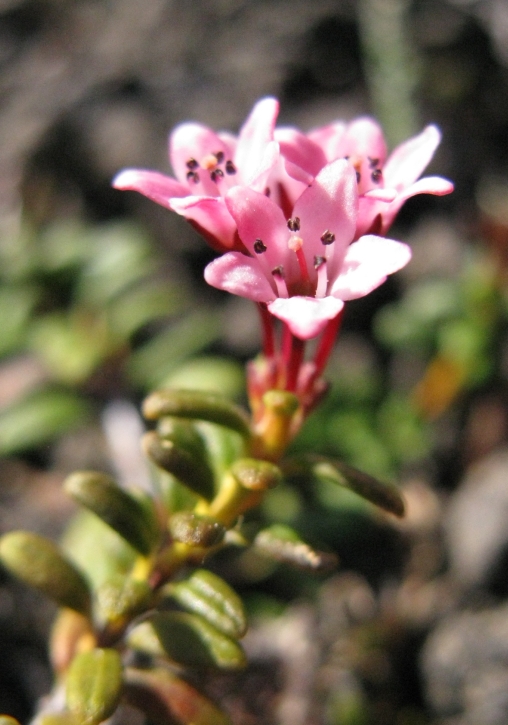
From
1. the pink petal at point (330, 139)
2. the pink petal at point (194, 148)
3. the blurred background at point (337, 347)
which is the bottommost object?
the blurred background at point (337, 347)

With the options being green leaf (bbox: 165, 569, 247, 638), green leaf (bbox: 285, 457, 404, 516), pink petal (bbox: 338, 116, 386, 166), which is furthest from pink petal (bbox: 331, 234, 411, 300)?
green leaf (bbox: 165, 569, 247, 638)

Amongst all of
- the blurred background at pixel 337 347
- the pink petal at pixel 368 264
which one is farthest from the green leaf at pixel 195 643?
the blurred background at pixel 337 347

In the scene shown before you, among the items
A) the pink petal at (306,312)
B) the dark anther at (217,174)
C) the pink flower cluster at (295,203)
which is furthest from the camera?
the dark anther at (217,174)

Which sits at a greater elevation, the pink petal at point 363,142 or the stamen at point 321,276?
the pink petal at point 363,142

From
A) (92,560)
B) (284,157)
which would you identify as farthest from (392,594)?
(284,157)

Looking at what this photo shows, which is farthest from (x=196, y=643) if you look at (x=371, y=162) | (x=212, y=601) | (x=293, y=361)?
(x=371, y=162)

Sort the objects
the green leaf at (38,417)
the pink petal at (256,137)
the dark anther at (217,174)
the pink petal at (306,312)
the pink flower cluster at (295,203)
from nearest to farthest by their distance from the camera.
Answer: the pink petal at (306,312) → the pink flower cluster at (295,203) → the pink petal at (256,137) → the dark anther at (217,174) → the green leaf at (38,417)

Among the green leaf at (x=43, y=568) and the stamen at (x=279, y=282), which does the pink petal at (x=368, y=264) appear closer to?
the stamen at (x=279, y=282)

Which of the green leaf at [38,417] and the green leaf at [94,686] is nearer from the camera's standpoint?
the green leaf at [94,686]
